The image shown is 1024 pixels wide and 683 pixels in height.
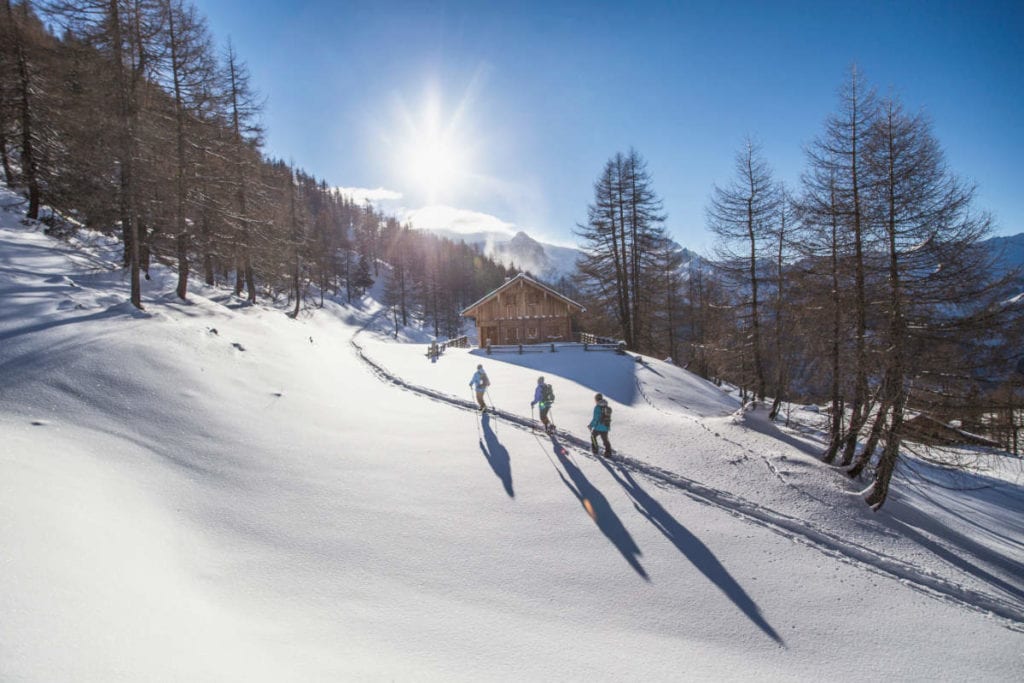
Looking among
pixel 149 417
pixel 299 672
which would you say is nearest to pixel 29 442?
pixel 149 417

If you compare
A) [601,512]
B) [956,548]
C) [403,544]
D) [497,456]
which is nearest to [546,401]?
[497,456]

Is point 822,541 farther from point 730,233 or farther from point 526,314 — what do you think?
point 526,314

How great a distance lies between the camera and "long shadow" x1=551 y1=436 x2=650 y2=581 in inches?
249

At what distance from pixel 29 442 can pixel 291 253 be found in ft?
87.3

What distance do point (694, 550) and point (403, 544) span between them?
485 cm

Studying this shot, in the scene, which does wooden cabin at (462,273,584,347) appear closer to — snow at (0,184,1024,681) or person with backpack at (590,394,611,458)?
snow at (0,184,1024,681)

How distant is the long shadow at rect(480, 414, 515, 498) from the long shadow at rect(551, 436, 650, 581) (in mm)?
1205

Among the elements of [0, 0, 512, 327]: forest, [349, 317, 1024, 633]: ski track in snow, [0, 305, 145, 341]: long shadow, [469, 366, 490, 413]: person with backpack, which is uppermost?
[0, 0, 512, 327]: forest

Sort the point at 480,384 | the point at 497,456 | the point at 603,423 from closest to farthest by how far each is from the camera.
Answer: the point at 497,456 → the point at 603,423 → the point at 480,384

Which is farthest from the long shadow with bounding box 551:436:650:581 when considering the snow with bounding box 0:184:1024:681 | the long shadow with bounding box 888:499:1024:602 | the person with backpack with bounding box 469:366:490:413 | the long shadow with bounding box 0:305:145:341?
the long shadow with bounding box 0:305:145:341

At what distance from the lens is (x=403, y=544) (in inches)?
232

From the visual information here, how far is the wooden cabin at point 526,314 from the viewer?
2789 centimetres

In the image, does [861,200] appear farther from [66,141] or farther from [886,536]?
[66,141]

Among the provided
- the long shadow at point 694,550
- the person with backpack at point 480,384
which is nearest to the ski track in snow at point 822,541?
the long shadow at point 694,550
